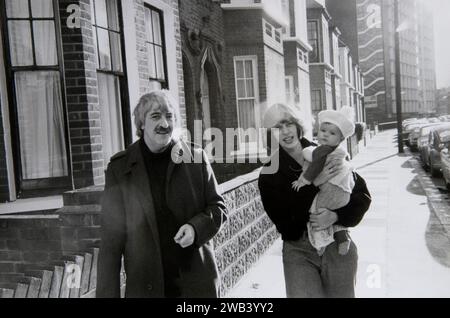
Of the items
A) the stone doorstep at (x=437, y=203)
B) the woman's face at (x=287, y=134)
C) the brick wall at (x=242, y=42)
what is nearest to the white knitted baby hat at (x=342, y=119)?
the woman's face at (x=287, y=134)

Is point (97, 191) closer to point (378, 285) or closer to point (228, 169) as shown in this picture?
point (378, 285)

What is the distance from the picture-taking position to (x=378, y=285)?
2967 mm

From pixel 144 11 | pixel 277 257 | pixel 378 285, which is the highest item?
pixel 144 11

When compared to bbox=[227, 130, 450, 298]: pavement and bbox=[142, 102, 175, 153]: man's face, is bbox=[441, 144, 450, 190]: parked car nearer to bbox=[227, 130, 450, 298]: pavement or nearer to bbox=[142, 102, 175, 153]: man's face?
bbox=[227, 130, 450, 298]: pavement

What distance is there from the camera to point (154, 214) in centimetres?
208

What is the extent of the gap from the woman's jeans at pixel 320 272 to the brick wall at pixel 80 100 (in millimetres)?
2016

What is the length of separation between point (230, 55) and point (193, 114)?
1.53 metres

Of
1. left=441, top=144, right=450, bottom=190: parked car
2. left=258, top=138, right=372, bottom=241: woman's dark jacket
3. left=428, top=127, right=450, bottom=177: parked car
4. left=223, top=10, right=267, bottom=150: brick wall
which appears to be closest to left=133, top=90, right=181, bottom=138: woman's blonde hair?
left=258, top=138, right=372, bottom=241: woman's dark jacket

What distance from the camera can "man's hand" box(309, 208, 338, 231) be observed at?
2240 millimetres

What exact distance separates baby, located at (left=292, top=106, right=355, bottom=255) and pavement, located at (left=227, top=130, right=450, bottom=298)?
81 cm

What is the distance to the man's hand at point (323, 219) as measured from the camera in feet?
7.35

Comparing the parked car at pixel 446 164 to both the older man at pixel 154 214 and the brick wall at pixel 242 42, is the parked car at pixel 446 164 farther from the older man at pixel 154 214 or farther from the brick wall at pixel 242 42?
the older man at pixel 154 214

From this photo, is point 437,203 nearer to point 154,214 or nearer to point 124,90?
point 124,90

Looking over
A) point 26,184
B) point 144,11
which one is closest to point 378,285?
point 26,184
